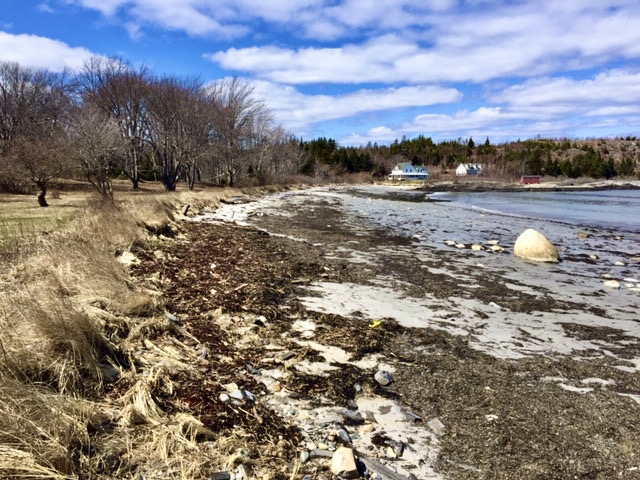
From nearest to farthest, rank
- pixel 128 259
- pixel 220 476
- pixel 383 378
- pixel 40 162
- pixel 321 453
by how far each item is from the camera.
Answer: pixel 220 476 < pixel 321 453 < pixel 383 378 < pixel 128 259 < pixel 40 162

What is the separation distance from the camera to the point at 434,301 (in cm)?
831

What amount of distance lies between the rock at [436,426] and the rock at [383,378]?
0.81 meters

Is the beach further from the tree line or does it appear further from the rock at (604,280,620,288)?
the tree line

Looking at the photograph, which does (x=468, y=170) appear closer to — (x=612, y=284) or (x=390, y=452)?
(x=612, y=284)

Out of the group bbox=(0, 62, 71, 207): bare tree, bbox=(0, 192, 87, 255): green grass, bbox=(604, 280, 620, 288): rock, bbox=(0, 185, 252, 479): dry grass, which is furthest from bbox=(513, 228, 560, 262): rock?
bbox=(0, 62, 71, 207): bare tree

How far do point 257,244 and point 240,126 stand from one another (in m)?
39.6

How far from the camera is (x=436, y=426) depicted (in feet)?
13.1

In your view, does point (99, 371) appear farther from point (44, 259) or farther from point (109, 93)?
point (109, 93)

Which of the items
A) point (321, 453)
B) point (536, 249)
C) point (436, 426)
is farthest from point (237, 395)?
point (536, 249)

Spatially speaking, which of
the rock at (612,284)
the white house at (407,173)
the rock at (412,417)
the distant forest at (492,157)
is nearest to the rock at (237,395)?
the rock at (412,417)

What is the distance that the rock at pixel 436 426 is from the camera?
3.90 m

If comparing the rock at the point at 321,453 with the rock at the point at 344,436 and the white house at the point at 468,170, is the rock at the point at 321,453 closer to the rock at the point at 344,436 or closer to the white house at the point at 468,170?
the rock at the point at 344,436

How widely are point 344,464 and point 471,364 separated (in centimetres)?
288

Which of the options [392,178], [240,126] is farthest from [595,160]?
[240,126]
